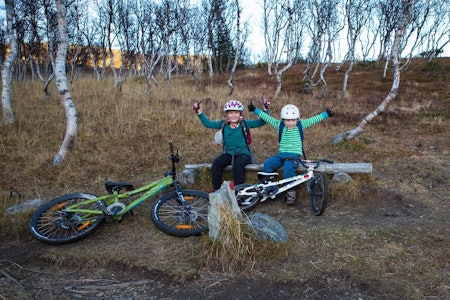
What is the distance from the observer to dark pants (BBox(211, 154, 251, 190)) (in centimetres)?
490

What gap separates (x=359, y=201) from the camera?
477 cm

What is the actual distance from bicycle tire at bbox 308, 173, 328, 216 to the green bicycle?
1502 mm

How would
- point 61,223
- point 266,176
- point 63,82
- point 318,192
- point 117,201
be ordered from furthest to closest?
point 63,82 < point 266,176 < point 318,192 < point 117,201 < point 61,223

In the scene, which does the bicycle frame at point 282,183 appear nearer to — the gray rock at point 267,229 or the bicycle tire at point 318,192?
the bicycle tire at point 318,192

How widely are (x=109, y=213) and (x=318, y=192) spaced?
110 inches

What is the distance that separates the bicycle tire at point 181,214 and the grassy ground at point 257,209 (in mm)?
132

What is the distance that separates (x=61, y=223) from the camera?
392 centimetres

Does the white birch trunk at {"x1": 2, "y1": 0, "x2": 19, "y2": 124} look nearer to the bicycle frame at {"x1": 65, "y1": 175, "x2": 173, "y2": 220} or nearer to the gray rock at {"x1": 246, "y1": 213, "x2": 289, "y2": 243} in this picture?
the bicycle frame at {"x1": 65, "y1": 175, "x2": 173, "y2": 220}

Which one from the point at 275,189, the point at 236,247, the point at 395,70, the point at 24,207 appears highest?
the point at 395,70

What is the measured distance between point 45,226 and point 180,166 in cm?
271

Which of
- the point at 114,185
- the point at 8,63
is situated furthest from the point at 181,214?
the point at 8,63

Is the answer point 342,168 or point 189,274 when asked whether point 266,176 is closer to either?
point 342,168

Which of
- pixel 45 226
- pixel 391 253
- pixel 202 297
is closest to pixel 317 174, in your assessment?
pixel 391 253

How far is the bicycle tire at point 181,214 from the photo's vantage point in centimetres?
386
